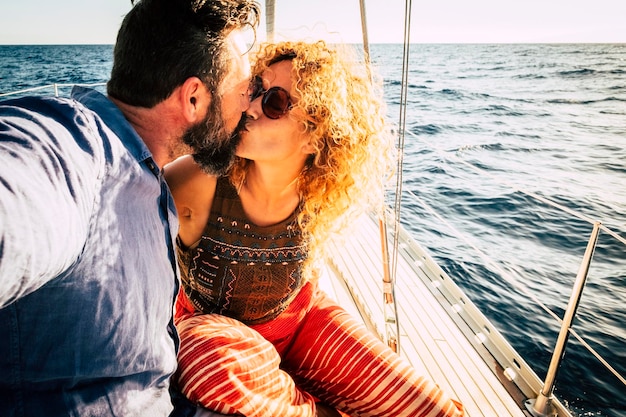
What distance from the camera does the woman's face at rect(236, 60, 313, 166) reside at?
1.56 meters

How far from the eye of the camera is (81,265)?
0.67 meters

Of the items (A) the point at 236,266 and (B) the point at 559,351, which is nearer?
(A) the point at 236,266

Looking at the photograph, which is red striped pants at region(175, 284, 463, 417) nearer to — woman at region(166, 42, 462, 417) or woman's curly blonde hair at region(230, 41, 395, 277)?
woman at region(166, 42, 462, 417)

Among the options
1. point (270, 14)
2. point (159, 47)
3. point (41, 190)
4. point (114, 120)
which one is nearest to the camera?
point (41, 190)

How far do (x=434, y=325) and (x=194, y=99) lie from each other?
210cm

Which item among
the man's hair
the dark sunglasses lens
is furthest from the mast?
the man's hair

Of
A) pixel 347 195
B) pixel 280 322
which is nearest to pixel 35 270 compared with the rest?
pixel 280 322

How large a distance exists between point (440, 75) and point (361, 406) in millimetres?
36421

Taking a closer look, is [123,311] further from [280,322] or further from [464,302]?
[464,302]

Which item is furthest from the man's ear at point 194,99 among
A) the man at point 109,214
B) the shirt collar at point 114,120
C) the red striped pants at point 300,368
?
the red striped pants at point 300,368

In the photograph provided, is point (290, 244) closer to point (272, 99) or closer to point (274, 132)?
point (274, 132)

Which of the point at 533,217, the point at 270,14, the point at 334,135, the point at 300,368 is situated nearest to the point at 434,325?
the point at 300,368

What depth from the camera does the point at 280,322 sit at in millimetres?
1655

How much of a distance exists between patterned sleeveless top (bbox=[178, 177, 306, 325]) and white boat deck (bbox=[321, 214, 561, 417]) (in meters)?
0.73
